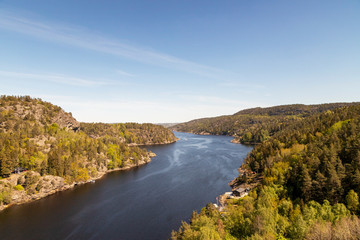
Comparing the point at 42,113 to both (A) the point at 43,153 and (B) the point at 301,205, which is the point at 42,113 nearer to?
(A) the point at 43,153

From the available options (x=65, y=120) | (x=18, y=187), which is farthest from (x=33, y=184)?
(x=65, y=120)

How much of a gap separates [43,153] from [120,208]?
52926 mm

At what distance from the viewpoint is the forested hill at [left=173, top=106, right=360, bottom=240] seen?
1352 inches

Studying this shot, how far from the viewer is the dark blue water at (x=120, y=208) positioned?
52406mm

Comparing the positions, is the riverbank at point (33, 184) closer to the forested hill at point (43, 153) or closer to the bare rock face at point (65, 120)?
the forested hill at point (43, 153)

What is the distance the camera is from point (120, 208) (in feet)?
223

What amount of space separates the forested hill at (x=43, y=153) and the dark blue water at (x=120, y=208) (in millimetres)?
7098

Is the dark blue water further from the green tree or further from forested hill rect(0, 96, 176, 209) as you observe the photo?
the green tree

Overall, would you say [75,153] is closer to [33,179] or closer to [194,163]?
[33,179]

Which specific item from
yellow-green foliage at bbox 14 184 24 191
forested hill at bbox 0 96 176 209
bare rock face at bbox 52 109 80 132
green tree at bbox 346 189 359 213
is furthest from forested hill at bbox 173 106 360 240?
bare rock face at bbox 52 109 80 132

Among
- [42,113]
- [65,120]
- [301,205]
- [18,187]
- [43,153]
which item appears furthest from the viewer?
[65,120]

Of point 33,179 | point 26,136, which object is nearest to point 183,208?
point 33,179

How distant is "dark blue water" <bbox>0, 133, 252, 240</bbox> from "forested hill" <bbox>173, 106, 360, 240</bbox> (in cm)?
1390

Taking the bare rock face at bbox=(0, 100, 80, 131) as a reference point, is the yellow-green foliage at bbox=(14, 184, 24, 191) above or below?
below
